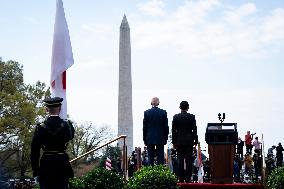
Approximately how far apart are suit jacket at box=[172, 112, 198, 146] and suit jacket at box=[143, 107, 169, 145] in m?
0.24

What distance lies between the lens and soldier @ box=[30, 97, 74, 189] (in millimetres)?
7523

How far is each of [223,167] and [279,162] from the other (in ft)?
43.8

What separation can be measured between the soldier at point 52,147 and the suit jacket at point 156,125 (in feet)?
13.4

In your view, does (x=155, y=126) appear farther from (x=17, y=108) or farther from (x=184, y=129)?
(x=17, y=108)

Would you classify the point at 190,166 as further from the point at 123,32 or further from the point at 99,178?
the point at 123,32

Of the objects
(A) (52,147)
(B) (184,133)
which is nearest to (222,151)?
(B) (184,133)

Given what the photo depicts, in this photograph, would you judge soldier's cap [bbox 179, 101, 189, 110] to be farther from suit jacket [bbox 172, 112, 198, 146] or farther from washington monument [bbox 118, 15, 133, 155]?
washington monument [bbox 118, 15, 133, 155]

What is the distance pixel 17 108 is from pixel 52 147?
3836cm

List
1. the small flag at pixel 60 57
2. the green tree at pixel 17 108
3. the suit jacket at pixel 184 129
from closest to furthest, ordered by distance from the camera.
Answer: the small flag at pixel 60 57 < the suit jacket at pixel 184 129 < the green tree at pixel 17 108

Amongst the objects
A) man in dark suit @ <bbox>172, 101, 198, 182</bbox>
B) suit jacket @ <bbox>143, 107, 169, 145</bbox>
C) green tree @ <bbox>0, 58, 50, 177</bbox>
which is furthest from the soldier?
green tree @ <bbox>0, 58, 50, 177</bbox>

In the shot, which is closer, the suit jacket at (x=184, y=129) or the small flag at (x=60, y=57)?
the small flag at (x=60, y=57)

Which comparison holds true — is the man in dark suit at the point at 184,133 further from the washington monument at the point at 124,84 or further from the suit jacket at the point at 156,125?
the washington monument at the point at 124,84

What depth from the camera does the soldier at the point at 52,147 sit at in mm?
7523

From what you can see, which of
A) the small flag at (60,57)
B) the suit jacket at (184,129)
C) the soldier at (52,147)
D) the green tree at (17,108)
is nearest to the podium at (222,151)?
the suit jacket at (184,129)
